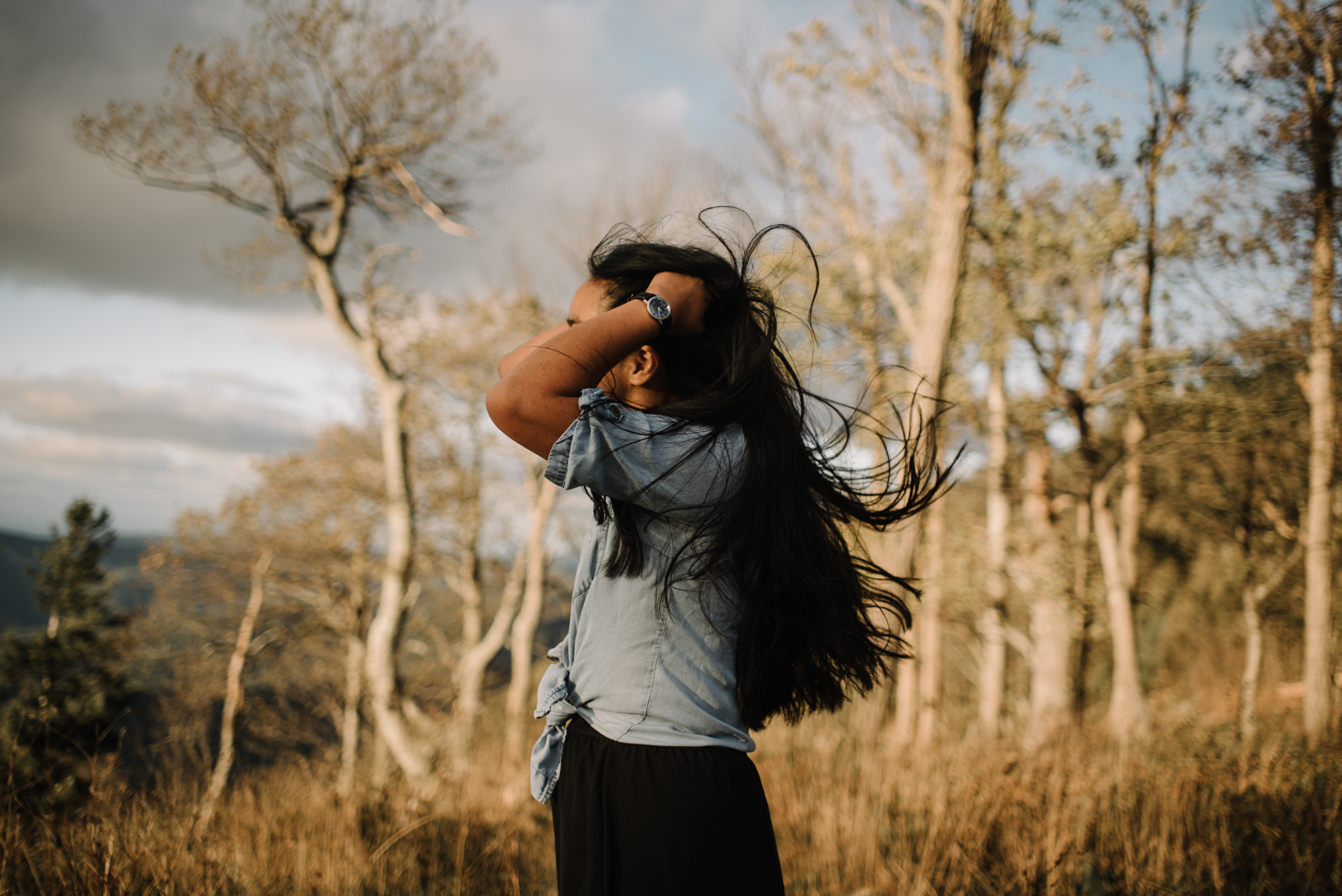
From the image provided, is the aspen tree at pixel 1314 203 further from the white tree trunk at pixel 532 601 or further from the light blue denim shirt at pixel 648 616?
the white tree trunk at pixel 532 601

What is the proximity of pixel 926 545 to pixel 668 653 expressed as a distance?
10.5 meters

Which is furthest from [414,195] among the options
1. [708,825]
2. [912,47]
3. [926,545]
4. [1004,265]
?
[708,825]

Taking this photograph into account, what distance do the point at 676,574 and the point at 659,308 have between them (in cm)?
47

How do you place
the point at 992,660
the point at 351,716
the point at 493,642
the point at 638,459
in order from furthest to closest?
the point at 493,642 < the point at 351,716 < the point at 992,660 < the point at 638,459

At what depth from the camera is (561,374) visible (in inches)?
45.0

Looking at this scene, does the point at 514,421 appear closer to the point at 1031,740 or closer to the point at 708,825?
the point at 708,825

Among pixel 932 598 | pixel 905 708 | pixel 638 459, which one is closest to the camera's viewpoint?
pixel 638 459

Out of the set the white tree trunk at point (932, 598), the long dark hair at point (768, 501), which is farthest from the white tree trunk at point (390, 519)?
the long dark hair at point (768, 501)

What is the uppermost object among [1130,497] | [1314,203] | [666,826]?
[1314,203]

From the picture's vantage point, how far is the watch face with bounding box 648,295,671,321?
124 cm

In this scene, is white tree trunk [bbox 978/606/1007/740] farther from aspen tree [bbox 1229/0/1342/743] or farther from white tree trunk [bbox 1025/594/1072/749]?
aspen tree [bbox 1229/0/1342/743]

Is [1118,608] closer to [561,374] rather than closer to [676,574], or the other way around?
[676,574]

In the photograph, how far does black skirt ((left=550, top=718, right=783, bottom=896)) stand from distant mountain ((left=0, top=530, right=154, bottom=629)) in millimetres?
20220

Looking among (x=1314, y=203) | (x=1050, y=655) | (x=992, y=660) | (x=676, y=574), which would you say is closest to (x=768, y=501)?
(x=676, y=574)
